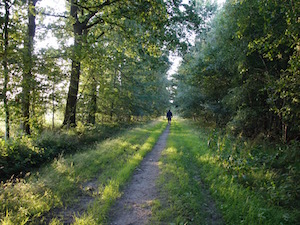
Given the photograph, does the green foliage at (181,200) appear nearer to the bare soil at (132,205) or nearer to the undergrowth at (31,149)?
the bare soil at (132,205)

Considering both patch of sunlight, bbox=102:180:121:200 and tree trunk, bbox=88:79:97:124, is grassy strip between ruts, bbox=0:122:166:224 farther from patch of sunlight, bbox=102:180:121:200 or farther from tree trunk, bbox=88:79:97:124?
tree trunk, bbox=88:79:97:124

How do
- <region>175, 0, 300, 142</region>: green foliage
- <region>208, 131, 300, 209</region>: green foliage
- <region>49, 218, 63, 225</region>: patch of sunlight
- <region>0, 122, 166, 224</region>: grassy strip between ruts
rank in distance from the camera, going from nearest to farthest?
<region>49, 218, 63, 225</region>: patch of sunlight < <region>0, 122, 166, 224</region>: grassy strip between ruts < <region>208, 131, 300, 209</region>: green foliage < <region>175, 0, 300, 142</region>: green foliage

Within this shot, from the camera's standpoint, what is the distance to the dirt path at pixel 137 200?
142 inches

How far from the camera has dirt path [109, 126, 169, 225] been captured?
142 inches

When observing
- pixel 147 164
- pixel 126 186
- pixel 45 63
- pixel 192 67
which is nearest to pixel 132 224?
pixel 126 186

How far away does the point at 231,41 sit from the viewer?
9.31 metres

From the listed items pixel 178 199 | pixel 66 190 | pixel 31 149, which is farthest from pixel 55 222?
pixel 31 149

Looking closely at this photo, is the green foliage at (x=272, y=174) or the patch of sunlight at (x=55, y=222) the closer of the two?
the patch of sunlight at (x=55, y=222)

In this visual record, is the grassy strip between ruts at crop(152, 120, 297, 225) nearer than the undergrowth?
Yes

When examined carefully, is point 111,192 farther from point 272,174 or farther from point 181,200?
point 272,174

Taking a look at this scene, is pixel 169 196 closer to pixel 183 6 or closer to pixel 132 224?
pixel 132 224

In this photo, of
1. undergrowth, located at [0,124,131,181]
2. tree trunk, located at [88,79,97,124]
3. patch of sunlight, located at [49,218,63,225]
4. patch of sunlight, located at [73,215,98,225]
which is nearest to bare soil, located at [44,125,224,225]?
patch of sunlight, located at [49,218,63,225]

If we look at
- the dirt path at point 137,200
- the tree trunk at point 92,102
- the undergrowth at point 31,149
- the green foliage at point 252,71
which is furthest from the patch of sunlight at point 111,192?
the tree trunk at point 92,102

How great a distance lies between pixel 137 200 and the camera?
4352 mm
